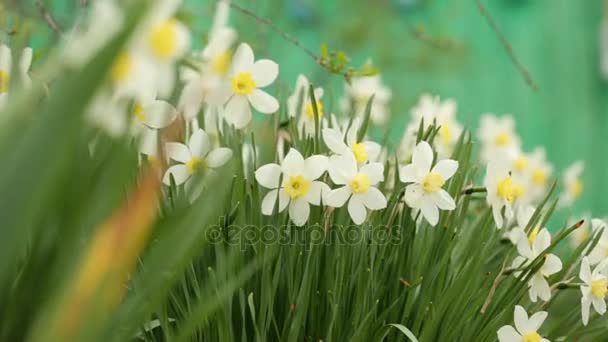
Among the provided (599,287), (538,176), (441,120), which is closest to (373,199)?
(599,287)

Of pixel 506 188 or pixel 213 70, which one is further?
pixel 506 188

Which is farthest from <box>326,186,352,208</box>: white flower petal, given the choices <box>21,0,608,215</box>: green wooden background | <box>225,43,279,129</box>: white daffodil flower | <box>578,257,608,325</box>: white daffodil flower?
<box>21,0,608,215</box>: green wooden background

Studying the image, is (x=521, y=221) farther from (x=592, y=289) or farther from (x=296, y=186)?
(x=296, y=186)

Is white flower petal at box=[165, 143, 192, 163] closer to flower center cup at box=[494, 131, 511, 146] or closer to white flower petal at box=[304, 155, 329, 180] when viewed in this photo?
white flower petal at box=[304, 155, 329, 180]

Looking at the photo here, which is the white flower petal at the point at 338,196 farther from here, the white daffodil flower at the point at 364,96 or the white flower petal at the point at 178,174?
the white daffodil flower at the point at 364,96

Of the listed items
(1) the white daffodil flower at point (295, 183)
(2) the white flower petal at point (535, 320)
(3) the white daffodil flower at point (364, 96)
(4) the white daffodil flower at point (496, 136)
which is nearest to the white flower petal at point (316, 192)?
(1) the white daffodil flower at point (295, 183)

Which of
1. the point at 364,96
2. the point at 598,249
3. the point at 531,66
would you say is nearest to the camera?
the point at 598,249
